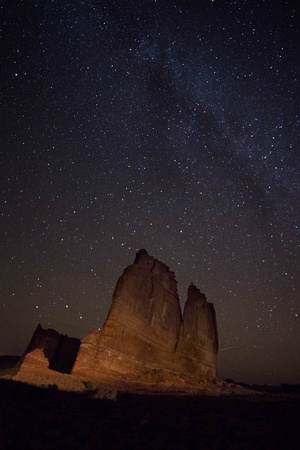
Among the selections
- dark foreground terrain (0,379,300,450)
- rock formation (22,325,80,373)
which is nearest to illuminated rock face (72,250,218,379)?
rock formation (22,325,80,373)

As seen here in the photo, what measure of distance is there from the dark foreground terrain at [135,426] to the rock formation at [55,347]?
29.9 m

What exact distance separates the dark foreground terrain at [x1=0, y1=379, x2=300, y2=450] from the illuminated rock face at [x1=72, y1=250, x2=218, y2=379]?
1565cm

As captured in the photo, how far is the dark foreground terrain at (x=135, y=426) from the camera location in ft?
23.9

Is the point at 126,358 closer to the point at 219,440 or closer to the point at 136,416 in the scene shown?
the point at 136,416

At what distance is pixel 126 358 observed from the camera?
94.0 ft

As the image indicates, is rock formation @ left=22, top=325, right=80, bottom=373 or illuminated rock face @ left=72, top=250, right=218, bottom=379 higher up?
illuminated rock face @ left=72, top=250, right=218, bottom=379

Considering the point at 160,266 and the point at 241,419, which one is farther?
the point at 160,266

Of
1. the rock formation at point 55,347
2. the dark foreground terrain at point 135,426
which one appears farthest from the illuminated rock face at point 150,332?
the dark foreground terrain at point 135,426

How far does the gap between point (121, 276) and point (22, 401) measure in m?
22.6

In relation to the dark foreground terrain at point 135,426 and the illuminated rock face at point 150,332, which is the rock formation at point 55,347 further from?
the dark foreground terrain at point 135,426

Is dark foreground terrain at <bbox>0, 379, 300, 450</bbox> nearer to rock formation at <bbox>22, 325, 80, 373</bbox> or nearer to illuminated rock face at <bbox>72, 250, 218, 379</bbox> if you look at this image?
illuminated rock face at <bbox>72, 250, 218, 379</bbox>

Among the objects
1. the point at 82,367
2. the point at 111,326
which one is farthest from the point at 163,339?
the point at 82,367

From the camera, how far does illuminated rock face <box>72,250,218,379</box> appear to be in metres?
26.9

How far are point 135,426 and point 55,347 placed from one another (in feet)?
121
